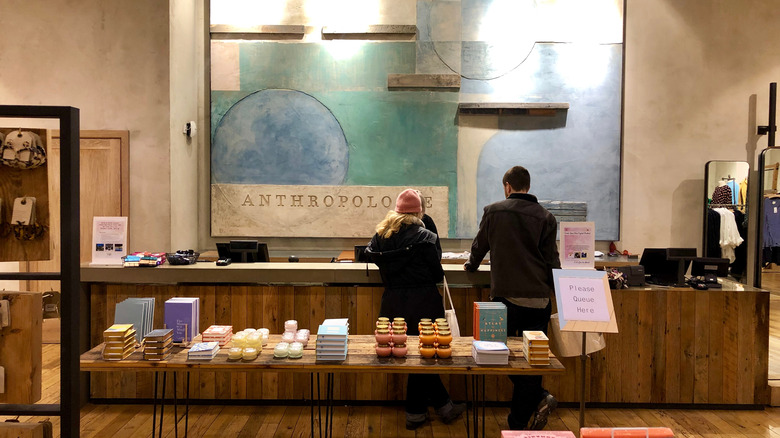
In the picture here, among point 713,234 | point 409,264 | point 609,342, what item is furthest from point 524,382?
point 713,234

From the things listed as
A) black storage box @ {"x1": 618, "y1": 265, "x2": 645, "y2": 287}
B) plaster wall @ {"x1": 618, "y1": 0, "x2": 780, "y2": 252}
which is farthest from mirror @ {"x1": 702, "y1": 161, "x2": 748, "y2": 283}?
black storage box @ {"x1": 618, "y1": 265, "x2": 645, "y2": 287}

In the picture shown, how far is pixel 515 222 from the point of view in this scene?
3.27 meters

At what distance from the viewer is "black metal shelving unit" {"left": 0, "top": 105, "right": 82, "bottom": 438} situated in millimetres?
1824

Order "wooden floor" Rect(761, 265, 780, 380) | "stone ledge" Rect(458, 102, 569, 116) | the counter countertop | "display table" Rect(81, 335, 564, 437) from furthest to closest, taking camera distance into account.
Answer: "stone ledge" Rect(458, 102, 569, 116), "wooden floor" Rect(761, 265, 780, 380), the counter countertop, "display table" Rect(81, 335, 564, 437)

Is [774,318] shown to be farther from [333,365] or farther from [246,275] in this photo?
[246,275]

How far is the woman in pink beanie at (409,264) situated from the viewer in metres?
3.28

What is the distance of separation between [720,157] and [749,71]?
0.98 m

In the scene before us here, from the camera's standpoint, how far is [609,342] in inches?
147

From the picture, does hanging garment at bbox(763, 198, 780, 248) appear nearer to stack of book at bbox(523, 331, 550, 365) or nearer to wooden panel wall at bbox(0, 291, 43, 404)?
stack of book at bbox(523, 331, 550, 365)

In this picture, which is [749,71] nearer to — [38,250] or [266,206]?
[266,206]

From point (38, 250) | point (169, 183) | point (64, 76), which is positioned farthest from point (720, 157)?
point (64, 76)

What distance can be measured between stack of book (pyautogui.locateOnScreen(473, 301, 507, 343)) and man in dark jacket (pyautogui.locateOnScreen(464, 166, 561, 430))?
1.19ft

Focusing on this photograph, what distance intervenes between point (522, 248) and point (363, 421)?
154cm

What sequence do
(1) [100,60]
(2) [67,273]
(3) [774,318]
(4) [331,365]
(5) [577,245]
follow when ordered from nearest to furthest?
(2) [67,273] → (4) [331,365] → (5) [577,245] → (3) [774,318] → (1) [100,60]
